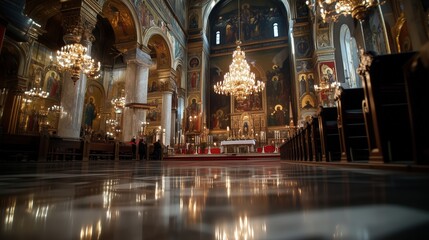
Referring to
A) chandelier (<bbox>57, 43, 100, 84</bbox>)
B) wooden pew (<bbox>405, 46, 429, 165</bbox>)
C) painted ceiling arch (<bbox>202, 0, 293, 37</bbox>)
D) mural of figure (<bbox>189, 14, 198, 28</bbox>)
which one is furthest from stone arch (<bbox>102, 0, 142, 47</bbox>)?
wooden pew (<bbox>405, 46, 429, 165</bbox>)

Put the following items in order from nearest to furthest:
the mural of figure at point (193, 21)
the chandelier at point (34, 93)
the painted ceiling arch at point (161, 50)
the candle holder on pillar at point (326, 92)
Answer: the candle holder on pillar at point (326, 92) < the chandelier at point (34, 93) < the painted ceiling arch at point (161, 50) < the mural of figure at point (193, 21)

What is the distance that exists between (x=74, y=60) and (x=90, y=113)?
33.9ft

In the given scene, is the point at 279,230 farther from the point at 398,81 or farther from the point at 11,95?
the point at 11,95

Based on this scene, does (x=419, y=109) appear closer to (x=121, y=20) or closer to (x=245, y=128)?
(x=121, y=20)

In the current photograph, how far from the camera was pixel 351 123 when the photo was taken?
11.3 feet

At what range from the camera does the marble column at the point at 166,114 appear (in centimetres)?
1400

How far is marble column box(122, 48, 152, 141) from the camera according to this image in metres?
10.5

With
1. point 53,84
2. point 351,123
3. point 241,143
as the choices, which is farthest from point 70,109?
point 53,84

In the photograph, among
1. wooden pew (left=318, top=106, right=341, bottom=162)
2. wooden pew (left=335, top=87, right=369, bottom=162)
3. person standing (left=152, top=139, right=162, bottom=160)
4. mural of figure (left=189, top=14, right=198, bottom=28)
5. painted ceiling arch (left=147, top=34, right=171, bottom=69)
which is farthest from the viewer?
mural of figure (left=189, top=14, right=198, bottom=28)

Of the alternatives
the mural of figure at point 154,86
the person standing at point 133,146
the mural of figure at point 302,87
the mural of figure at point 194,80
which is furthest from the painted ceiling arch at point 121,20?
the mural of figure at point 302,87

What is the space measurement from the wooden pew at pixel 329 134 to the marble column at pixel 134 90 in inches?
323

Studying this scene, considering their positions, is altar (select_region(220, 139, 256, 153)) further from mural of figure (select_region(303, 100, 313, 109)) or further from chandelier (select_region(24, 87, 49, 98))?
chandelier (select_region(24, 87, 49, 98))

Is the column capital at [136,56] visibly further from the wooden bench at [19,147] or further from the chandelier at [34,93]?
the wooden bench at [19,147]

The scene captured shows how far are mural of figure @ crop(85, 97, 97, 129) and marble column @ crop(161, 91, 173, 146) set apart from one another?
18.8 feet
